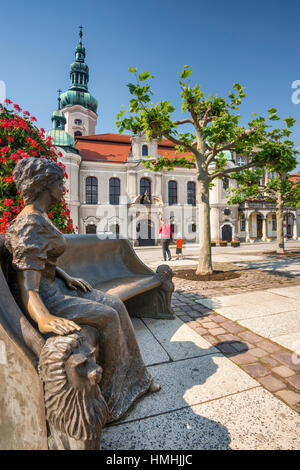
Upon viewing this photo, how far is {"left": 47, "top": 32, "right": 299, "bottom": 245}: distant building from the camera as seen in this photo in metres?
26.2

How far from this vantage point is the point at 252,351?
241cm

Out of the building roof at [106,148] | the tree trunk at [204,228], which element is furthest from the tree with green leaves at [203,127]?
the building roof at [106,148]

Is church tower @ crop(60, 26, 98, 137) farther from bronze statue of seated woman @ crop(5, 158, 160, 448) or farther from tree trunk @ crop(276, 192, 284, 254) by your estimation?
bronze statue of seated woman @ crop(5, 158, 160, 448)

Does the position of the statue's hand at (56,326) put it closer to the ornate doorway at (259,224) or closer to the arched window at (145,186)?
the arched window at (145,186)

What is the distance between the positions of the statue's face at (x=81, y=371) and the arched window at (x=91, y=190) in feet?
89.2

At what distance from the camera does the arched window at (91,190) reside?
27.0 metres

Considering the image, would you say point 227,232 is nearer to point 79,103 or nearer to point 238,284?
point 238,284

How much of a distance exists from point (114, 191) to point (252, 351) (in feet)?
87.3

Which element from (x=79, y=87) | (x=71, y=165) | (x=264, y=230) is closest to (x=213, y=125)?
(x=71, y=165)

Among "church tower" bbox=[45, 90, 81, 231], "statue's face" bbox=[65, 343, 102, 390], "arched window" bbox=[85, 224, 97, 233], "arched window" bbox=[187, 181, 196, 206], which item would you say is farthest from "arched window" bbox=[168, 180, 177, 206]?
"statue's face" bbox=[65, 343, 102, 390]

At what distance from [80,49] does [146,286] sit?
5293 cm

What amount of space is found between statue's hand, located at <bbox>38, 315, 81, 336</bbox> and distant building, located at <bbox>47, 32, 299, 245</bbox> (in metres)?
25.1

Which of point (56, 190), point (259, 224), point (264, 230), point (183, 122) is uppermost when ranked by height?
point (183, 122)
